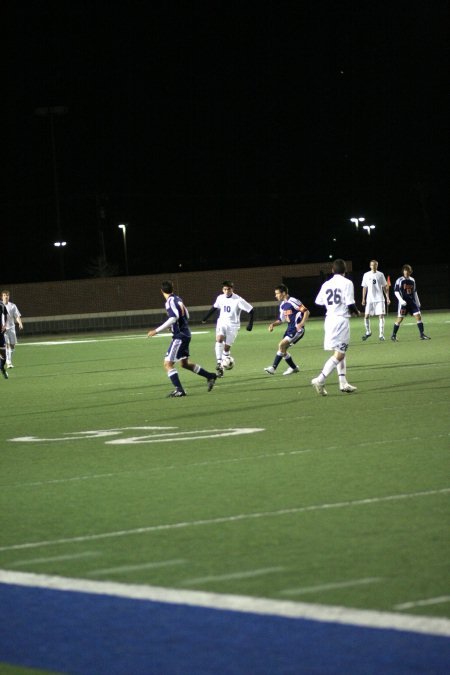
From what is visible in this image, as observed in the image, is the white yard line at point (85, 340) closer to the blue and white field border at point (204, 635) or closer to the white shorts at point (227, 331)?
the white shorts at point (227, 331)

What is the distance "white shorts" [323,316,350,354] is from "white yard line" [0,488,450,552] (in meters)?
9.13

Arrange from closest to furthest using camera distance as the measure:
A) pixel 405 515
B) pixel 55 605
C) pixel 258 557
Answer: pixel 55 605 → pixel 258 557 → pixel 405 515

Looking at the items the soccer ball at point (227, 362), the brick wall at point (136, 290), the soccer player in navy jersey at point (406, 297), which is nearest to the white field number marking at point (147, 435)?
the soccer ball at point (227, 362)

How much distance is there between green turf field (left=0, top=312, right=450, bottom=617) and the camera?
698 cm

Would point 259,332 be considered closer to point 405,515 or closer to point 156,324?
A: point 156,324

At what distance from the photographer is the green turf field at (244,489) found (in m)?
6.98

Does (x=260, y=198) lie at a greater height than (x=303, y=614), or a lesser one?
greater

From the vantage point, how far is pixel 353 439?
1331 centimetres

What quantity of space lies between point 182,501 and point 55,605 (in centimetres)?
340

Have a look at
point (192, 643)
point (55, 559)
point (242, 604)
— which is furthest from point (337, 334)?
point (192, 643)

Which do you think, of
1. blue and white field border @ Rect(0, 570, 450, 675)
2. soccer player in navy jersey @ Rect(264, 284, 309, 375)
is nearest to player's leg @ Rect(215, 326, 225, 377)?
soccer player in navy jersey @ Rect(264, 284, 309, 375)

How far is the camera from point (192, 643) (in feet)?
18.2

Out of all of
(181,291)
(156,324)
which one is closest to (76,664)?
(156,324)

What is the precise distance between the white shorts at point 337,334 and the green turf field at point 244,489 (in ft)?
2.67
